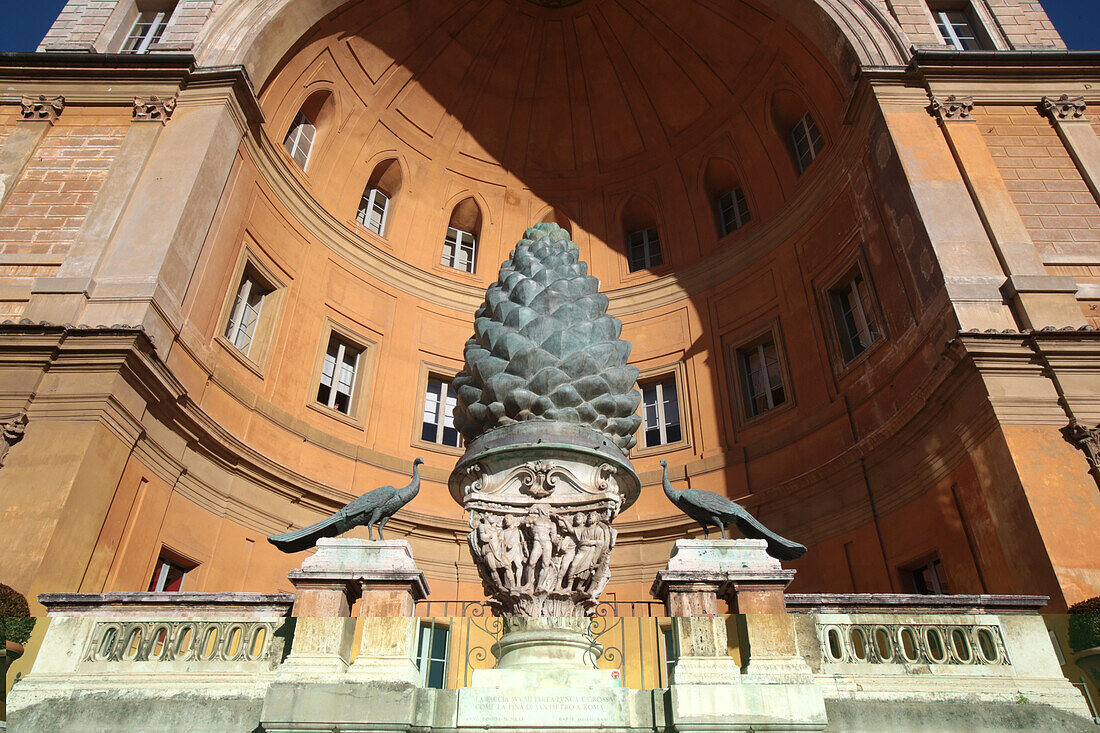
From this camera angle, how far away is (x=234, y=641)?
5539mm

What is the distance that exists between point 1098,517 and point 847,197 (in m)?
7.56

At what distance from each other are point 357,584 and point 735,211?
14.9 meters

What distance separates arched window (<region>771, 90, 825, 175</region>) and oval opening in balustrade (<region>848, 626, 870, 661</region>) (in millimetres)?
12459

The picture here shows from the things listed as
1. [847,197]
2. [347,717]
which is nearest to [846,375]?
[847,197]

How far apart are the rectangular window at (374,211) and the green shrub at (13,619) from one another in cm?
1214

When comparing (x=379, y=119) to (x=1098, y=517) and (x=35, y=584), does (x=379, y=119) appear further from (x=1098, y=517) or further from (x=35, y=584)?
(x=1098, y=517)

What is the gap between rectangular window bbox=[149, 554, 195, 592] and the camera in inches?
433

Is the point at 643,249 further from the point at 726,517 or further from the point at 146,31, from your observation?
the point at 726,517

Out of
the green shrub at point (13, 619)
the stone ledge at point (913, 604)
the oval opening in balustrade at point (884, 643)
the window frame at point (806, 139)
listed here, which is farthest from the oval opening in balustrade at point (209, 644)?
the window frame at point (806, 139)

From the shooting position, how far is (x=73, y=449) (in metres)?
9.52

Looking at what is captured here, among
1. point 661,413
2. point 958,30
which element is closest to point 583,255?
point 661,413

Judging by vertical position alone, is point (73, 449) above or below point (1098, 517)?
above

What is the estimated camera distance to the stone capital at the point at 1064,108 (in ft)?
43.9

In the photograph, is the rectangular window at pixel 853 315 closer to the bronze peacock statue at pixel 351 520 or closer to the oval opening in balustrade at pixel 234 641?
the bronze peacock statue at pixel 351 520
